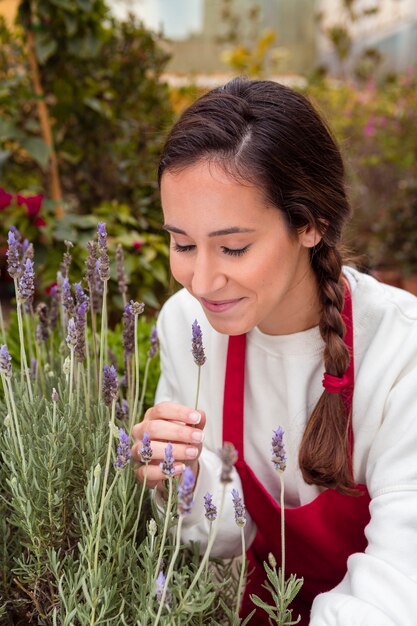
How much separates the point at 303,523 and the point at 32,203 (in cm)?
159

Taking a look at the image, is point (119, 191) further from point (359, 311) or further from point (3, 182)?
Answer: point (359, 311)

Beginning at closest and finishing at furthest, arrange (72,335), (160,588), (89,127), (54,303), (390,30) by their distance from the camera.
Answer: (160,588) < (72,335) < (54,303) < (89,127) < (390,30)

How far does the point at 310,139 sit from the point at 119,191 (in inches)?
84.0

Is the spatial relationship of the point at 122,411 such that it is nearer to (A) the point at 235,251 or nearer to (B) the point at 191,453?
(B) the point at 191,453

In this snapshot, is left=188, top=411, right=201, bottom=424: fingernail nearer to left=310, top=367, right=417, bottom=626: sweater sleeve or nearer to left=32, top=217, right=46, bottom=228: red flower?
left=310, top=367, right=417, bottom=626: sweater sleeve

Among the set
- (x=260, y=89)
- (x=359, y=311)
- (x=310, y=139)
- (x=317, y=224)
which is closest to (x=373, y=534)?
(x=359, y=311)

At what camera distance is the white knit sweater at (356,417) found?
1.15 meters

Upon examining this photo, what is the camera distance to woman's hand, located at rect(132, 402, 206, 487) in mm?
1180

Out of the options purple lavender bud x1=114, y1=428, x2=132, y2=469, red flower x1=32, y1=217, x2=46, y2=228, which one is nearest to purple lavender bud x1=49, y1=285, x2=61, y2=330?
purple lavender bud x1=114, y1=428, x2=132, y2=469

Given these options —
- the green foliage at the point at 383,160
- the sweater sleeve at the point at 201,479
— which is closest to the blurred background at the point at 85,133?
the sweater sleeve at the point at 201,479

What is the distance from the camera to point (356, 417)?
1.41 metres

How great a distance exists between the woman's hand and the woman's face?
0.18 metres

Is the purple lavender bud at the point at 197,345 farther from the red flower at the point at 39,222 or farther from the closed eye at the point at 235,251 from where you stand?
the red flower at the point at 39,222

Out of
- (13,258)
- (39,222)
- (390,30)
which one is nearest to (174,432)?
(13,258)
